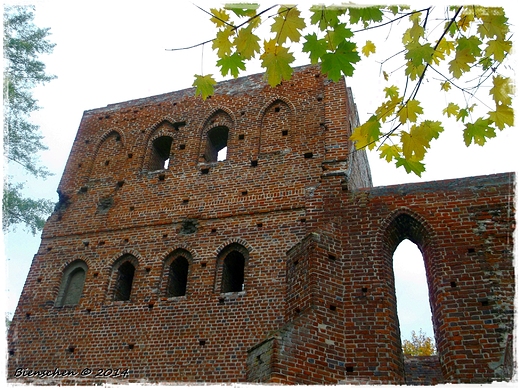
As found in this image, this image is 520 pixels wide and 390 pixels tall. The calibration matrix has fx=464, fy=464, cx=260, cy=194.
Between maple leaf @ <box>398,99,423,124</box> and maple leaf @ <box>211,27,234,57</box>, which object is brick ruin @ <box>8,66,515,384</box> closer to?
maple leaf @ <box>398,99,423,124</box>

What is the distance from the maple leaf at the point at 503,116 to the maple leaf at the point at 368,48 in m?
1.82

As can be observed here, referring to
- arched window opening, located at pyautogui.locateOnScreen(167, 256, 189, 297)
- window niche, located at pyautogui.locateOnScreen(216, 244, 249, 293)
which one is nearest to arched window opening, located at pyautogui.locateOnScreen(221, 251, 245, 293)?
window niche, located at pyautogui.locateOnScreen(216, 244, 249, 293)

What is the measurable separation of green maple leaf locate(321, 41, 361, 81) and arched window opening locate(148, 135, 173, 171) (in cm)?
971

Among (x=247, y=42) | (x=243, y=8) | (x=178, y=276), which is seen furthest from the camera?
(x=178, y=276)

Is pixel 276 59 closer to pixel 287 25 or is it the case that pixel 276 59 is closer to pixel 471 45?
pixel 287 25

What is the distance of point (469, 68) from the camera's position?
4.35 m

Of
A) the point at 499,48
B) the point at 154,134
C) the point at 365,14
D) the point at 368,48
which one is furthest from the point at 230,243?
the point at 499,48

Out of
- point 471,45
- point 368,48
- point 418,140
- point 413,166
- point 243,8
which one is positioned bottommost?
point 413,166

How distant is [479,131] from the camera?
4.38 metres

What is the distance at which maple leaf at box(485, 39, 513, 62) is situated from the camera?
13.9ft

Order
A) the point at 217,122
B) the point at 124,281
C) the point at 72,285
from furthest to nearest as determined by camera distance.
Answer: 1. the point at 217,122
2. the point at 72,285
3. the point at 124,281

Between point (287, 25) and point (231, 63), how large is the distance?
1.96 feet

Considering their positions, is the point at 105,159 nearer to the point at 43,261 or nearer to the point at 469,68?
the point at 43,261

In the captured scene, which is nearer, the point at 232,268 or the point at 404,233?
the point at 404,233
